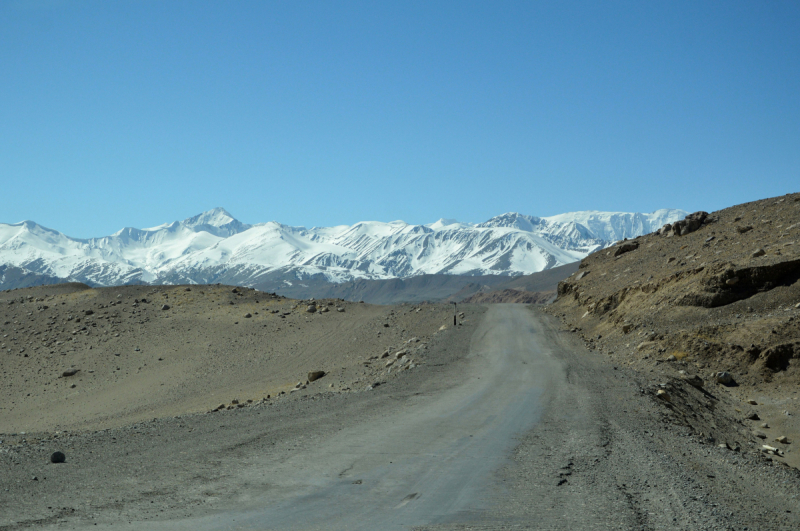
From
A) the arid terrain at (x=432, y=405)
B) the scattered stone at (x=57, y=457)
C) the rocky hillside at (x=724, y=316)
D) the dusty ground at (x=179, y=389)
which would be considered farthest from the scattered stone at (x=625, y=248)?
the scattered stone at (x=57, y=457)

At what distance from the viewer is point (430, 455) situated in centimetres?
1003

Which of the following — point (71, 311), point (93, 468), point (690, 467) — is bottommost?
point (690, 467)

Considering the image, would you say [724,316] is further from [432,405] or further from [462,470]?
[462,470]

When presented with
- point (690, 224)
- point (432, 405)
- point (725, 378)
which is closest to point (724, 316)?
point (725, 378)

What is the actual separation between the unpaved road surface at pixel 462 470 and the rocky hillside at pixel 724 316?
12.7ft

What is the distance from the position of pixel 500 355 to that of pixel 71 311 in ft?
91.7

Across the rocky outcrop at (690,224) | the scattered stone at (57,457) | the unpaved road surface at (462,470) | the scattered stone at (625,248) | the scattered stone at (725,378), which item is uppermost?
the rocky outcrop at (690,224)

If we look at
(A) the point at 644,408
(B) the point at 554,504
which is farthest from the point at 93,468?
(A) the point at 644,408

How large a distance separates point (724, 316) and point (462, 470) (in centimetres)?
1576

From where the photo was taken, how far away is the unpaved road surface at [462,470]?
7.16m

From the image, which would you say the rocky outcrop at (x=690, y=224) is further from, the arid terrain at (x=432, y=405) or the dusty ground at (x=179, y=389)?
the dusty ground at (x=179, y=389)

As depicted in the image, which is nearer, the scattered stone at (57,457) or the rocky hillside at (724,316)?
the scattered stone at (57,457)

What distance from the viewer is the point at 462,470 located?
30.1 feet

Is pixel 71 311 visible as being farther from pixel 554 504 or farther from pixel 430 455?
pixel 554 504
